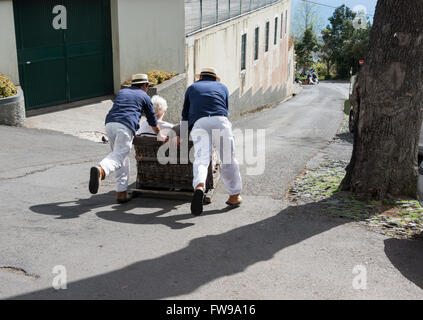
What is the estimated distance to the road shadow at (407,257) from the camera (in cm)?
486

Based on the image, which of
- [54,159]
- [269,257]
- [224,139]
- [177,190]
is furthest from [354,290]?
[54,159]

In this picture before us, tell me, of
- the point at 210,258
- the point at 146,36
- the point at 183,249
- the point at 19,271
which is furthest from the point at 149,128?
the point at 146,36

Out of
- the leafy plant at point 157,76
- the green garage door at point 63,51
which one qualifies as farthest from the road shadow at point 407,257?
the leafy plant at point 157,76

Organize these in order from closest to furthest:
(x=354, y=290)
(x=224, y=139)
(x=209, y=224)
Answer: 1. (x=354, y=290)
2. (x=209, y=224)
3. (x=224, y=139)

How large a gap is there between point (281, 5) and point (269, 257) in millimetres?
32319

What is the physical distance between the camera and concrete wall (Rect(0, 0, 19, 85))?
1242cm

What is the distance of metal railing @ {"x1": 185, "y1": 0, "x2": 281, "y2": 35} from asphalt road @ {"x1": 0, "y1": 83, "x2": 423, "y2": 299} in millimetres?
11605

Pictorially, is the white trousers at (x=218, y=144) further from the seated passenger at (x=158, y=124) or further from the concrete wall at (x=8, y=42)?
the concrete wall at (x=8, y=42)

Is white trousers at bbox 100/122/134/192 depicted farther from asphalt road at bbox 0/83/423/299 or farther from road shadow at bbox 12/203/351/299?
road shadow at bbox 12/203/351/299

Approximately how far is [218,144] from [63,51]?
29.1 ft

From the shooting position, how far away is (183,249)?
528 cm

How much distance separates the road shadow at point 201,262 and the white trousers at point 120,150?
1650 millimetres

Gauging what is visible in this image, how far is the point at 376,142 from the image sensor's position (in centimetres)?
670
